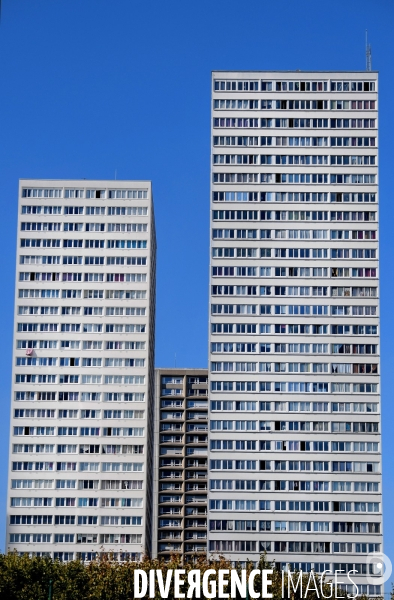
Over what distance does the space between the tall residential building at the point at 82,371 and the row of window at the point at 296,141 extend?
20072 millimetres

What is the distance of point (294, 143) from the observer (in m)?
182

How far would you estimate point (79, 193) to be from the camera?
193 metres

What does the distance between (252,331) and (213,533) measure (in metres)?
29.5

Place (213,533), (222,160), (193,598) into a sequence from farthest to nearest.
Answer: (222,160)
(213,533)
(193,598)

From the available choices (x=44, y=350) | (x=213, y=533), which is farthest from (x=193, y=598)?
(x=44, y=350)

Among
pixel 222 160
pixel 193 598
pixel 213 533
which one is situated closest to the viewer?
pixel 193 598

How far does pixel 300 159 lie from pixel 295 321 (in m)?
25.2

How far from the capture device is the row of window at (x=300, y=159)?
180250mm

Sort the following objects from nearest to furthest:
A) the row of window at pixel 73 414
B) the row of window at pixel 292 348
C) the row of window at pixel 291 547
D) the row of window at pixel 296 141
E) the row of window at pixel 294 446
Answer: the row of window at pixel 291 547
the row of window at pixel 294 446
the row of window at pixel 292 348
the row of window at pixel 296 141
the row of window at pixel 73 414

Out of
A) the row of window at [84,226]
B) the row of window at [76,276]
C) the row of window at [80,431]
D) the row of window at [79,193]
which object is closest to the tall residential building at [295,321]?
the row of window at [84,226]

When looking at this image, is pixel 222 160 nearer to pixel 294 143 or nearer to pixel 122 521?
pixel 294 143

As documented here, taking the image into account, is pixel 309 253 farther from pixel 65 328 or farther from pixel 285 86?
pixel 65 328

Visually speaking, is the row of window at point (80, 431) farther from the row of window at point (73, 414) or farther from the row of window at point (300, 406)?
the row of window at point (300, 406)

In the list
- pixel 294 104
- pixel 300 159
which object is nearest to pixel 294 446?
pixel 300 159
